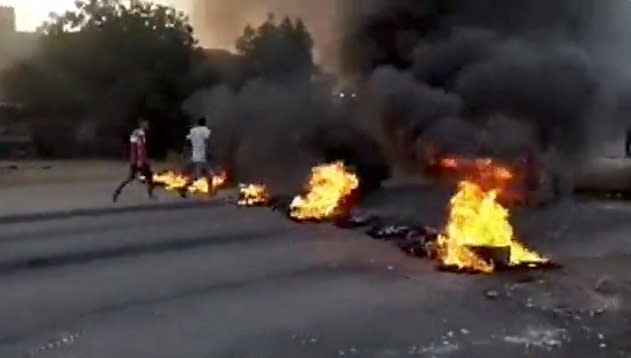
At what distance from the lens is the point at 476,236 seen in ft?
32.9

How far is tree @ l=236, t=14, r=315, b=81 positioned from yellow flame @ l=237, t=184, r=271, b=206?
4781 mm

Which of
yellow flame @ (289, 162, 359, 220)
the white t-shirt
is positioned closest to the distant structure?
the white t-shirt

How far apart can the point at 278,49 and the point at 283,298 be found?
17.6m

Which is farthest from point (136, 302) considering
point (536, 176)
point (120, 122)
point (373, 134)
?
point (120, 122)

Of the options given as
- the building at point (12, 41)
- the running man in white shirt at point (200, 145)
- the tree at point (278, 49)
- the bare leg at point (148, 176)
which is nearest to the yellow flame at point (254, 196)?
the running man in white shirt at point (200, 145)

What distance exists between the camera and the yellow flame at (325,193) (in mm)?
14456

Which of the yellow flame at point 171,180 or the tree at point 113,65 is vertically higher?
the tree at point 113,65

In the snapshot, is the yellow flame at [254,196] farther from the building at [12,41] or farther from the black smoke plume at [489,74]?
the building at [12,41]

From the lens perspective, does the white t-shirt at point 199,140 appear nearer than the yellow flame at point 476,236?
No

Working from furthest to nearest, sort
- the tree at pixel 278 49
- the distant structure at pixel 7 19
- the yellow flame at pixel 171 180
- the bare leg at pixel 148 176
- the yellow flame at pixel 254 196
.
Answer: the distant structure at pixel 7 19 < the tree at pixel 278 49 < the yellow flame at pixel 171 180 < the bare leg at pixel 148 176 < the yellow flame at pixel 254 196

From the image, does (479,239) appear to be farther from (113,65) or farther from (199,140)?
(113,65)

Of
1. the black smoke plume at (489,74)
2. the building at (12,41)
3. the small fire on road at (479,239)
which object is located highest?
the building at (12,41)

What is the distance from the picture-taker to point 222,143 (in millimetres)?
21031

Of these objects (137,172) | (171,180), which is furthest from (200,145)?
(171,180)
